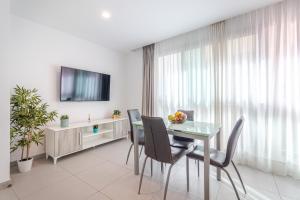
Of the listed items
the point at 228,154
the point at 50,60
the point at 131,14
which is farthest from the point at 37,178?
the point at 131,14

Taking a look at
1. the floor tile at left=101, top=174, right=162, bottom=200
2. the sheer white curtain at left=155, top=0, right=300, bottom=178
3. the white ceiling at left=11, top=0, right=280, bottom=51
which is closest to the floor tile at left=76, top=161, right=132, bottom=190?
the floor tile at left=101, top=174, right=162, bottom=200

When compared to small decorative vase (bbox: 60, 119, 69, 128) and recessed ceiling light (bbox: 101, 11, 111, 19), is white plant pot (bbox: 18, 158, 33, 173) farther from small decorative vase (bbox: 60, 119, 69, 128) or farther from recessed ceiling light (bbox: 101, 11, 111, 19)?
recessed ceiling light (bbox: 101, 11, 111, 19)

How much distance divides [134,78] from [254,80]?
3.02 meters

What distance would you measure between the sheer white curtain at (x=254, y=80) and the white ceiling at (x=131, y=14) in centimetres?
28

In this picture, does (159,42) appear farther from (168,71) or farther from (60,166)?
(60,166)

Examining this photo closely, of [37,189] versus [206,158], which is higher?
[206,158]

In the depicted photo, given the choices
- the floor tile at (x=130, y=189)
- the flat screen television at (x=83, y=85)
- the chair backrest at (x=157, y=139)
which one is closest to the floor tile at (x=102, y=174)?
the floor tile at (x=130, y=189)

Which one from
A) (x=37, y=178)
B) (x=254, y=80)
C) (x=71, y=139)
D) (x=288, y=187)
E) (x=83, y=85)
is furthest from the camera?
(x=83, y=85)

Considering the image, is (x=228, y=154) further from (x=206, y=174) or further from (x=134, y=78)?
(x=134, y=78)

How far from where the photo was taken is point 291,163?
2143mm

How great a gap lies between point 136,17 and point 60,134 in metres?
2.49

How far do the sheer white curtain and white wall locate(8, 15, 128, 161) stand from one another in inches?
88.7

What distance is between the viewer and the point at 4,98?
1.83m

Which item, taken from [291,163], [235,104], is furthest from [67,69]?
[291,163]
